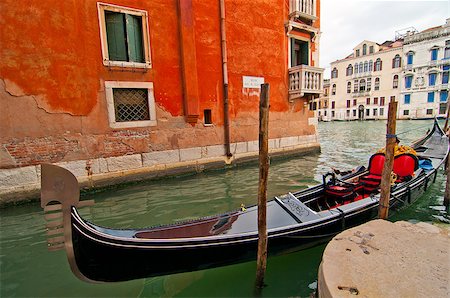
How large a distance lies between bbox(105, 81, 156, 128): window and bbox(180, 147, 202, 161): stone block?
3.16ft

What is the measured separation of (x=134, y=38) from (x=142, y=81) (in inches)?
35.2

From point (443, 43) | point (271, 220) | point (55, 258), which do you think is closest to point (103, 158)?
point (55, 258)

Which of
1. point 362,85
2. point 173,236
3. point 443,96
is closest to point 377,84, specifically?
point 362,85

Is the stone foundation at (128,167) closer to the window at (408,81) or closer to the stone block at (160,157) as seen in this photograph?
the stone block at (160,157)

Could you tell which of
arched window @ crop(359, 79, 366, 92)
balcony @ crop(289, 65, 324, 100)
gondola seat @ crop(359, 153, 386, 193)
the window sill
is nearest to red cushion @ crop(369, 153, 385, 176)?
gondola seat @ crop(359, 153, 386, 193)

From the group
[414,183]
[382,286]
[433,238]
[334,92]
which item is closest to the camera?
[382,286]

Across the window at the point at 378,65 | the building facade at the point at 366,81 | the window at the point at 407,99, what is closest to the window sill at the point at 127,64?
the building facade at the point at 366,81

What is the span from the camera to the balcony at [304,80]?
741cm

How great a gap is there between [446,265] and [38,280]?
10.5 ft

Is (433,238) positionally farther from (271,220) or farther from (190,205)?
(190,205)

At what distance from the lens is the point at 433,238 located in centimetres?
189

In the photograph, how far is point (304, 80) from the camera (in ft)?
24.5

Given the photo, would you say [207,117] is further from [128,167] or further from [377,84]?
[377,84]

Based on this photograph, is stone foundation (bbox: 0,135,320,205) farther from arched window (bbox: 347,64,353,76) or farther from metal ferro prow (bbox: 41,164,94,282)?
arched window (bbox: 347,64,353,76)
